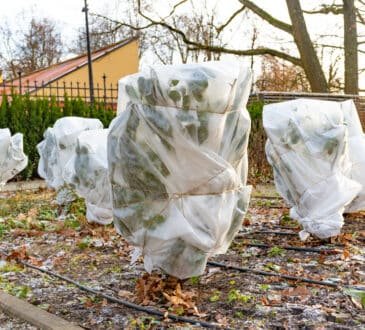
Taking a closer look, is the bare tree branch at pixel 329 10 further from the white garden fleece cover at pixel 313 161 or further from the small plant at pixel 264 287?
the small plant at pixel 264 287

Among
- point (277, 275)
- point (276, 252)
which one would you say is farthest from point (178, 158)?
point (276, 252)

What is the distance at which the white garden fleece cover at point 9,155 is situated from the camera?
9734 mm

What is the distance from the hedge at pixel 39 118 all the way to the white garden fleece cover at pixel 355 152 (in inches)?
211

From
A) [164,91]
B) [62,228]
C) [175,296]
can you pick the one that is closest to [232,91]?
[164,91]

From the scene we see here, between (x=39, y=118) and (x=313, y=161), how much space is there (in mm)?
10482

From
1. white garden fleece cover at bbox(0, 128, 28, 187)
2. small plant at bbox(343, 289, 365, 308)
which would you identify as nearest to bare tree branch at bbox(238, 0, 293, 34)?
white garden fleece cover at bbox(0, 128, 28, 187)

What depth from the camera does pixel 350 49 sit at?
52.4ft

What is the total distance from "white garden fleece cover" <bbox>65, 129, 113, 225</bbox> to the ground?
0.21 meters

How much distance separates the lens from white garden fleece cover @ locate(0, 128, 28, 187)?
31.9ft

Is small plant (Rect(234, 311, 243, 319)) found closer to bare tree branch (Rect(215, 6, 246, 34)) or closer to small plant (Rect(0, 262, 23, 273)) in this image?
small plant (Rect(0, 262, 23, 273))

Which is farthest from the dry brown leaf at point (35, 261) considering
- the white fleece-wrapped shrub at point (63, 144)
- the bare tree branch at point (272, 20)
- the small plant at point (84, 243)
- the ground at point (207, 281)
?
the bare tree branch at point (272, 20)

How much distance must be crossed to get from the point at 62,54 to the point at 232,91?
37.6 metres

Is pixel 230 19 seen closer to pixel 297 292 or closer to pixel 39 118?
pixel 39 118

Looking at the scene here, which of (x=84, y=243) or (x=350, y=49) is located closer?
(x=84, y=243)
